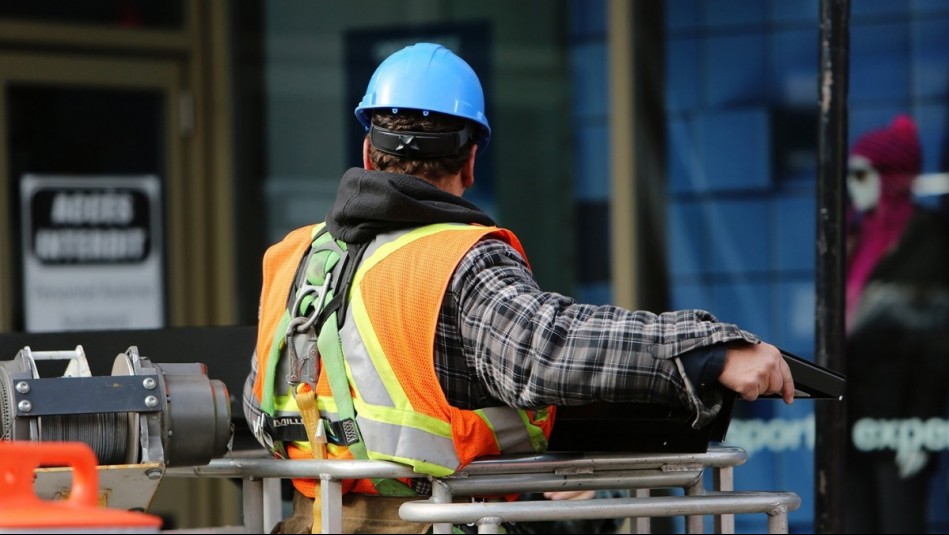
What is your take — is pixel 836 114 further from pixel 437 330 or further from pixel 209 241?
pixel 209 241

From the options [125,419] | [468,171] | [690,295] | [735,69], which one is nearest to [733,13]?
[735,69]

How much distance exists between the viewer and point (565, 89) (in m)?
6.68

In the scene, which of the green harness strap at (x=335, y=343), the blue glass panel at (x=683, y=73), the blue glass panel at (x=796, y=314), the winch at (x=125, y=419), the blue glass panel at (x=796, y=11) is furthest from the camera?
the blue glass panel at (x=683, y=73)

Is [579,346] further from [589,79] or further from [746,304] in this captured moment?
[589,79]

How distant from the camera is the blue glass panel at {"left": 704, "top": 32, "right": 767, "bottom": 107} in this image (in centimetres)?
618

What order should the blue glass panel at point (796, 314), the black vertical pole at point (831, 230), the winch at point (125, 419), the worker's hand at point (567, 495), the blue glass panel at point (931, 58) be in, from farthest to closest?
the blue glass panel at point (796, 314) < the blue glass panel at point (931, 58) < the worker's hand at point (567, 495) < the black vertical pole at point (831, 230) < the winch at point (125, 419)

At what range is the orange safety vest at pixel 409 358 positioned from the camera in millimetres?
2932

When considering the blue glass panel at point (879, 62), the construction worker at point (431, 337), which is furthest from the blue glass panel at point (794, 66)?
the construction worker at point (431, 337)

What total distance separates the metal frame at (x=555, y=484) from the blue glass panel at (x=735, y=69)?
3180mm

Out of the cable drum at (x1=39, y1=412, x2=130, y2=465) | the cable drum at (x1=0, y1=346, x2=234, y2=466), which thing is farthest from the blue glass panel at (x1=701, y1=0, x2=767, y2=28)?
the cable drum at (x1=39, y1=412, x2=130, y2=465)

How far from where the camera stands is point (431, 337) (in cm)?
293

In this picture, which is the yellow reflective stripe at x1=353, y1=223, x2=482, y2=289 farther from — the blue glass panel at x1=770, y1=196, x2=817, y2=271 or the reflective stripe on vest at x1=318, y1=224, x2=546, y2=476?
the blue glass panel at x1=770, y1=196, x2=817, y2=271

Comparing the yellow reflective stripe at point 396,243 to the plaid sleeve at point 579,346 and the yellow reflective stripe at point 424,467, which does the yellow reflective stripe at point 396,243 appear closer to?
the plaid sleeve at point 579,346

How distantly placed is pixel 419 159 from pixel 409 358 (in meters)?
0.49
